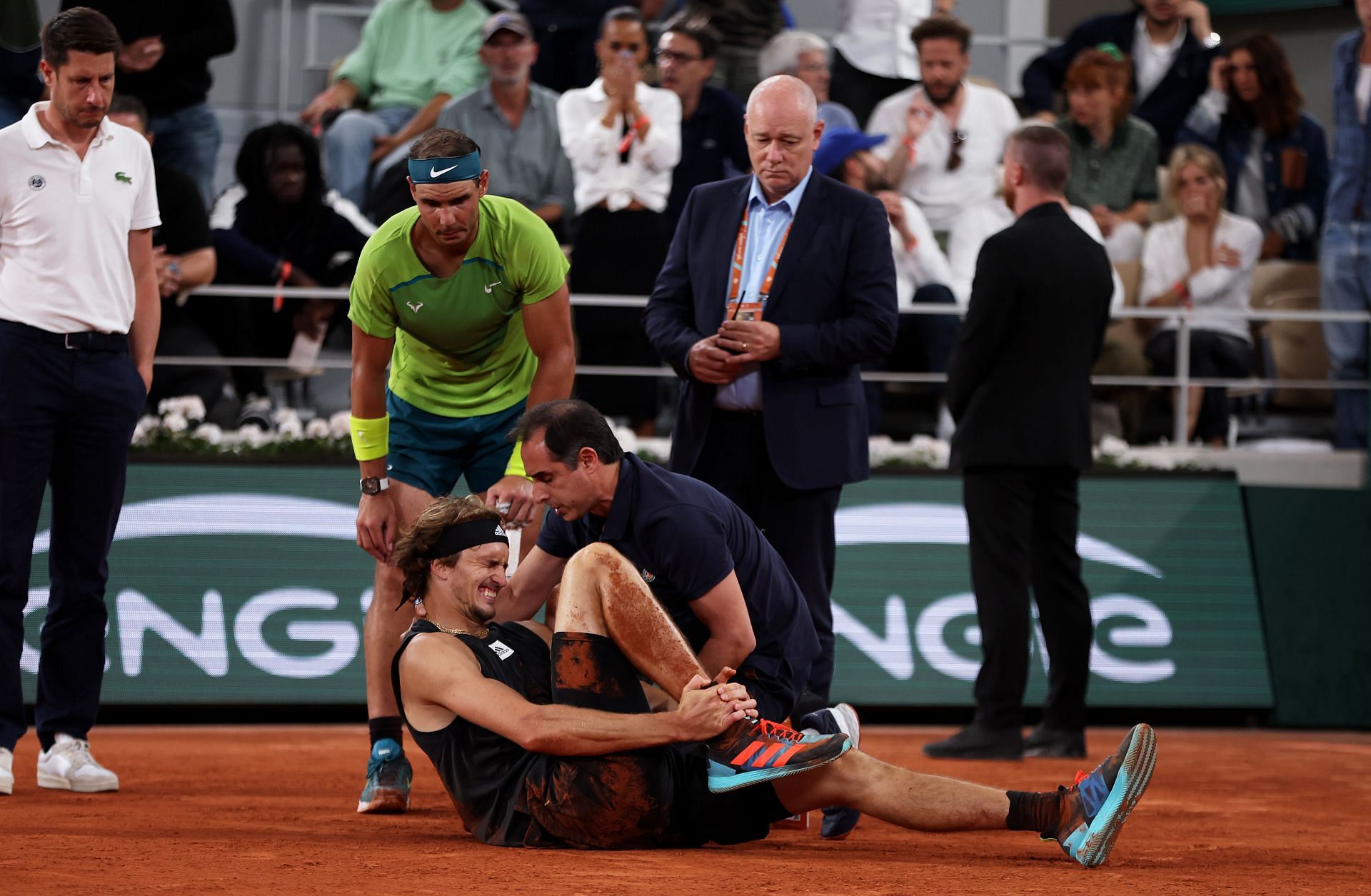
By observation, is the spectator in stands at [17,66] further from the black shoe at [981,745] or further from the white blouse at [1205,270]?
the white blouse at [1205,270]

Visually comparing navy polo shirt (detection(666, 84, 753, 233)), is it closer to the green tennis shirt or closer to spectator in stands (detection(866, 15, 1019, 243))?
spectator in stands (detection(866, 15, 1019, 243))

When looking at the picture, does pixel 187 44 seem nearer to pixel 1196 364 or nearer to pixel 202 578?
pixel 202 578

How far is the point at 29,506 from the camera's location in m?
5.85

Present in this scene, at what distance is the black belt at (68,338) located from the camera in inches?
225

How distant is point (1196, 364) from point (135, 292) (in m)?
6.71

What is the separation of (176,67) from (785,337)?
18.8 feet

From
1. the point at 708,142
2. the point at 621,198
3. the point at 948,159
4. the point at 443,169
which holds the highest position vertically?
the point at 443,169

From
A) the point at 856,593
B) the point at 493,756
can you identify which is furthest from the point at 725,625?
the point at 856,593

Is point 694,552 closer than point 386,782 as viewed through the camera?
Yes

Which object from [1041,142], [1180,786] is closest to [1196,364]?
[1041,142]

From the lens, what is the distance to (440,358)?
5.87m

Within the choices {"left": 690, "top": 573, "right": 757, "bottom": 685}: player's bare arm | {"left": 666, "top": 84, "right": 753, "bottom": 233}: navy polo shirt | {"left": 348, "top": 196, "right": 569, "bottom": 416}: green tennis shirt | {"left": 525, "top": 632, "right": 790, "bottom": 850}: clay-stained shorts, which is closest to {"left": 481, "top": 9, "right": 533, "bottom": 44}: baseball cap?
{"left": 666, "top": 84, "right": 753, "bottom": 233}: navy polo shirt

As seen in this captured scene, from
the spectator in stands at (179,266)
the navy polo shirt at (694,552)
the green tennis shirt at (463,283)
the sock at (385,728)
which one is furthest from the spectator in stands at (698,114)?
the navy polo shirt at (694,552)

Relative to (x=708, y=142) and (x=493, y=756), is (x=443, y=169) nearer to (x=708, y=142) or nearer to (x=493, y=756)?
(x=493, y=756)
